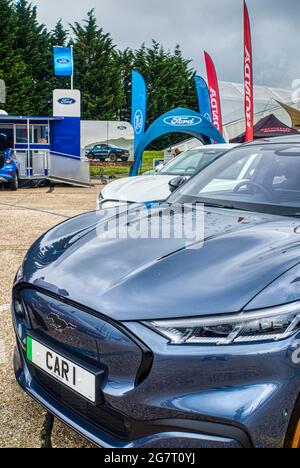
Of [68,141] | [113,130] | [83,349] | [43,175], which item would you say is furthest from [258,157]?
[113,130]

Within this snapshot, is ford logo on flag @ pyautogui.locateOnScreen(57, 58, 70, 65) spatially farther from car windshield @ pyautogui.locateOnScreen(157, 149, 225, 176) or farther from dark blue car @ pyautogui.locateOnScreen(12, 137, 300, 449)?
dark blue car @ pyautogui.locateOnScreen(12, 137, 300, 449)

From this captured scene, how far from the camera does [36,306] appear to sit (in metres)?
1.92

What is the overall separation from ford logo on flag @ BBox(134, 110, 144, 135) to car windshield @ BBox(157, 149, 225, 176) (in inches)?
281

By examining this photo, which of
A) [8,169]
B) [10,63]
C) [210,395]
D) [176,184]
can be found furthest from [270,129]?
[210,395]

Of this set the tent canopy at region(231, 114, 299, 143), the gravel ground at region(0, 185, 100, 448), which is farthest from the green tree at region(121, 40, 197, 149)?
the gravel ground at region(0, 185, 100, 448)

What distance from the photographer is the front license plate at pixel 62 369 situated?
1.66m

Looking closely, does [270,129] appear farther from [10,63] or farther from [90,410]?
[90,410]

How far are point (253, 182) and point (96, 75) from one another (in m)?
42.4

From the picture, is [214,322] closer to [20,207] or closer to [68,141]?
[20,207]

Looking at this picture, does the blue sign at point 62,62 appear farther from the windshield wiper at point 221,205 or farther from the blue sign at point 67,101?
the windshield wiper at point 221,205

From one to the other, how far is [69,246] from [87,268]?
34cm

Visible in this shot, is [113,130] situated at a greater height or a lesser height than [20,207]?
greater

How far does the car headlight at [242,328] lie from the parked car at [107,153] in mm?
30397

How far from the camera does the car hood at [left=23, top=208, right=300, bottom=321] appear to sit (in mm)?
1586
